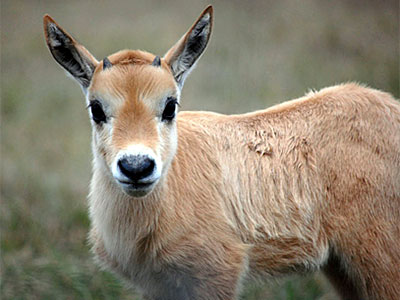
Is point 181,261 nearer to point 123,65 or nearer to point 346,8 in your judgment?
point 123,65

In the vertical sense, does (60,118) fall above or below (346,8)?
below

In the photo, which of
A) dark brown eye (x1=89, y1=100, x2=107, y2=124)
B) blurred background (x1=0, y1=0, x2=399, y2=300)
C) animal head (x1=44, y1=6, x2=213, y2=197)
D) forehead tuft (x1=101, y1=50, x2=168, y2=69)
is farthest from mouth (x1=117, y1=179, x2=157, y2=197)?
blurred background (x1=0, y1=0, x2=399, y2=300)

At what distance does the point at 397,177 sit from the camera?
219 inches

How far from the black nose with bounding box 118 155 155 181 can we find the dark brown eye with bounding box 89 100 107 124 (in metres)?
0.66

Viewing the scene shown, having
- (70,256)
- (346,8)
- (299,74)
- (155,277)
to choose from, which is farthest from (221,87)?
(155,277)

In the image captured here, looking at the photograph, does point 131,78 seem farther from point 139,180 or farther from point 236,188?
point 236,188

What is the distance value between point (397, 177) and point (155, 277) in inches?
105

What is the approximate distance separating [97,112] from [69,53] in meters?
0.70

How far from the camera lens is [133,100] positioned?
4.88 meters

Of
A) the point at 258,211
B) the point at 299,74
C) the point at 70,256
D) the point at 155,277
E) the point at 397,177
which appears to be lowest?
the point at 70,256

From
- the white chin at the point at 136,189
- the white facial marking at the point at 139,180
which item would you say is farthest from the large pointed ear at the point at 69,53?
the white chin at the point at 136,189

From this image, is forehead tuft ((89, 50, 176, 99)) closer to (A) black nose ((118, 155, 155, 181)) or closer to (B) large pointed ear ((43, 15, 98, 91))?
(B) large pointed ear ((43, 15, 98, 91))

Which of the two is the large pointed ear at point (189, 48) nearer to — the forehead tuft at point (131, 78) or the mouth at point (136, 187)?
the forehead tuft at point (131, 78)

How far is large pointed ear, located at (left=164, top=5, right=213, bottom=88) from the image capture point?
17.1ft
